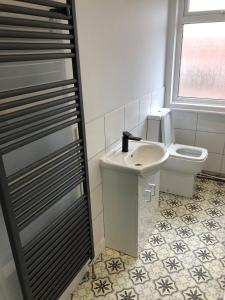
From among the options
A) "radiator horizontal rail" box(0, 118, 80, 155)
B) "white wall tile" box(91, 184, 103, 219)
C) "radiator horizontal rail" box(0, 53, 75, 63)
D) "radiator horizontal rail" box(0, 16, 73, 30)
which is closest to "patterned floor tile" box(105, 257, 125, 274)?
"white wall tile" box(91, 184, 103, 219)

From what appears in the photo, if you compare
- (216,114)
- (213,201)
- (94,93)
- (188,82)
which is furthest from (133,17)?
(213,201)

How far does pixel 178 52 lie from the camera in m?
2.70

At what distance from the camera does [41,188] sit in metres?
1.09

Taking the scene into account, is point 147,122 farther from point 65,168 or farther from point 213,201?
point 65,168

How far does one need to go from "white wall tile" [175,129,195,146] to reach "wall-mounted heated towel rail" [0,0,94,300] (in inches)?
70.6

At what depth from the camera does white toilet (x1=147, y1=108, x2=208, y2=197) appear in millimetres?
2373

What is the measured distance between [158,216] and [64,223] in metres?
1.23

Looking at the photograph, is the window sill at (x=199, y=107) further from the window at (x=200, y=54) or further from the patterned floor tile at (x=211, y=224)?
the patterned floor tile at (x=211, y=224)

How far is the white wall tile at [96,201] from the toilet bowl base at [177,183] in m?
1.02

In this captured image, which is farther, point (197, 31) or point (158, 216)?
point (197, 31)

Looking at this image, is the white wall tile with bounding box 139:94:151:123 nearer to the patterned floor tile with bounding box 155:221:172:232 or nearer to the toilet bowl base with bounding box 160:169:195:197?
the toilet bowl base with bounding box 160:169:195:197

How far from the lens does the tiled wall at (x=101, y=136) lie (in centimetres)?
158

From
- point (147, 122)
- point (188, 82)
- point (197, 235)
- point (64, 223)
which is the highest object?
point (188, 82)

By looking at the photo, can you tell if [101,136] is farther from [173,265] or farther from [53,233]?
[173,265]
